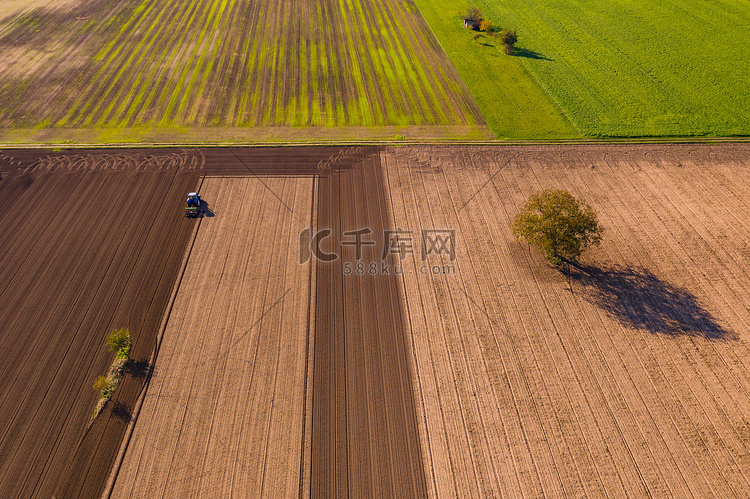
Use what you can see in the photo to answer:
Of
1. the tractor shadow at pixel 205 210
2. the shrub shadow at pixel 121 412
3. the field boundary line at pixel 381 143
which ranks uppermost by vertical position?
the field boundary line at pixel 381 143

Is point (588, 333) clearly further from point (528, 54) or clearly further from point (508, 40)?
point (508, 40)

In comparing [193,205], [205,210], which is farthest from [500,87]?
[193,205]

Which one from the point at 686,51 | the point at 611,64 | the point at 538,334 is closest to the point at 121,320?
the point at 538,334

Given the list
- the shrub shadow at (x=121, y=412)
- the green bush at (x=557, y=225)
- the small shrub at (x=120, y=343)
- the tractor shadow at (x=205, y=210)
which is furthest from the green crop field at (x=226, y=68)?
the shrub shadow at (x=121, y=412)

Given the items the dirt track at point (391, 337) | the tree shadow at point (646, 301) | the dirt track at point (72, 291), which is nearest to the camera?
the dirt track at point (391, 337)

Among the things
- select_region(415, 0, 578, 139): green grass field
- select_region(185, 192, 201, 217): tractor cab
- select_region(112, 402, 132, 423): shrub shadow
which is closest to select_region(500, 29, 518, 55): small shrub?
select_region(415, 0, 578, 139): green grass field

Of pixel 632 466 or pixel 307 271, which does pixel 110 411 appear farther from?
pixel 632 466

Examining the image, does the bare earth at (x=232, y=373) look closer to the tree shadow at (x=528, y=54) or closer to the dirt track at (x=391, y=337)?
the dirt track at (x=391, y=337)
